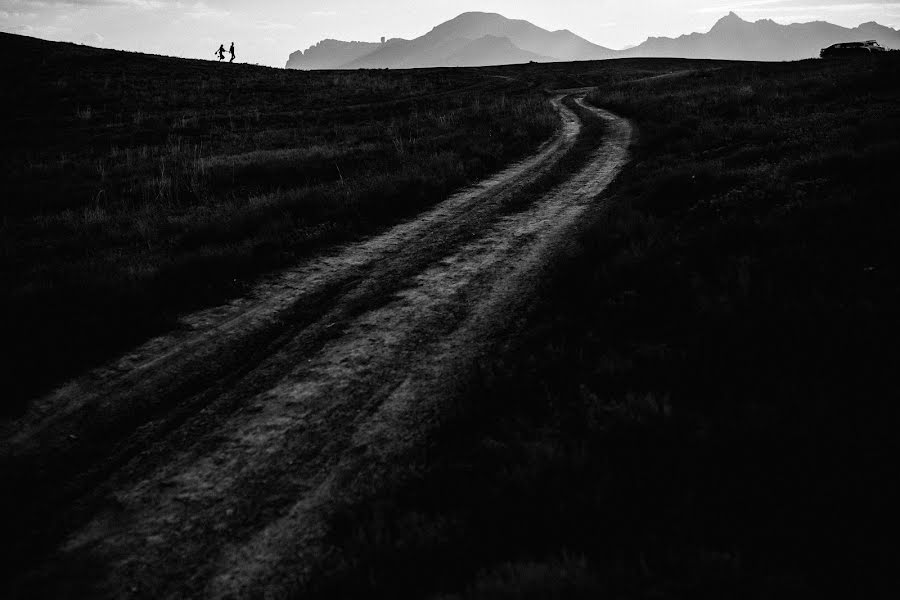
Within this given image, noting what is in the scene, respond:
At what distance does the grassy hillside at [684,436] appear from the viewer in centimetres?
271

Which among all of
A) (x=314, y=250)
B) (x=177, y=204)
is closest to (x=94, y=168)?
(x=177, y=204)

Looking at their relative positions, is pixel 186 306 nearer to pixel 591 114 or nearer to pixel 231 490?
pixel 231 490

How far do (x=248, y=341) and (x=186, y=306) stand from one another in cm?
175

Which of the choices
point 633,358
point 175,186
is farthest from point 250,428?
point 175,186

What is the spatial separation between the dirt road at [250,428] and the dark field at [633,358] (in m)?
0.39

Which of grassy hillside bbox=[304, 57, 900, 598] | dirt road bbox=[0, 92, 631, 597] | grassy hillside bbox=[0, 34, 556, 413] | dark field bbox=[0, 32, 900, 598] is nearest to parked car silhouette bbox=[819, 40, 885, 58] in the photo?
grassy hillside bbox=[0, 34, 556, 413]

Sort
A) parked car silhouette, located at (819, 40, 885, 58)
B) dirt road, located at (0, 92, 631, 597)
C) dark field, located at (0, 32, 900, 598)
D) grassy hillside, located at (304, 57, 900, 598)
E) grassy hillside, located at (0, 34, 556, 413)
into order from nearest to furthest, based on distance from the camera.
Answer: grassy hillside, located at (304, 57, 900, 598) → dark field, located at (0, 32, 900, 598) → dirt road, located at (0, 92, 631, 597) → grassy hillside, located at (0, 34, 556, 413) → parked car silhouette, located at (819, 40, 885, 58)

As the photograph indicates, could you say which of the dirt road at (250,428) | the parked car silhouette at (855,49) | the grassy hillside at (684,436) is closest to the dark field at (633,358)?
the grassy hillside at (684,436)

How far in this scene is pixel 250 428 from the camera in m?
4.62

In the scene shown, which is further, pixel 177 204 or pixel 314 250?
pixel 177 204

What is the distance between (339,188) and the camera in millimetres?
13227

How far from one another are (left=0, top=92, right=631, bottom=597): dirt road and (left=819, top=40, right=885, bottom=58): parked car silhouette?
5064cm

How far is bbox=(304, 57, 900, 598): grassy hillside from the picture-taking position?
Answer: 2.71 m

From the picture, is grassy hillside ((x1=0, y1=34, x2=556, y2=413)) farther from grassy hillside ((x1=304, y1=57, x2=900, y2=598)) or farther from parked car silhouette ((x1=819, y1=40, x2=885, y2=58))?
parked car silhouette ((x1=819, y1=40, x2=885, y2=58))
